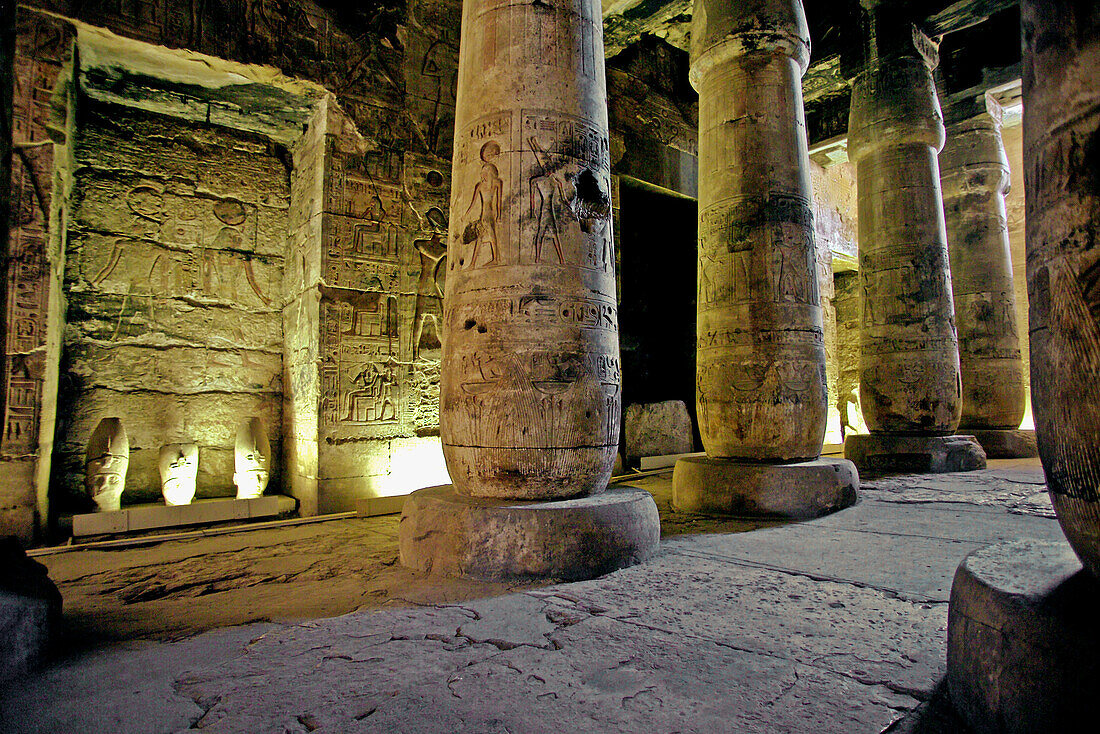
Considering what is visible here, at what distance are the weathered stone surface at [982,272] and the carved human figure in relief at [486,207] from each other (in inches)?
285

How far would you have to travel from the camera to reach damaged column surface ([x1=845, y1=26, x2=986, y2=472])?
591 cm

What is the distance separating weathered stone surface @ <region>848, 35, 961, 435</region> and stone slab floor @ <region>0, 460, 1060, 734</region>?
9.70ft

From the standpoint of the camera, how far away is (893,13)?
6445 mm

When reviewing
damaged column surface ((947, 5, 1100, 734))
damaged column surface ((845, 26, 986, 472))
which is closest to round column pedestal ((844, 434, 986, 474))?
damaged column surface ((845, 26, 986, 472))

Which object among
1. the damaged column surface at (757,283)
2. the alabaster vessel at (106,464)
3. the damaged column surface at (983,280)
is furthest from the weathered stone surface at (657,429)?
the alabaster vessel at (106,464)

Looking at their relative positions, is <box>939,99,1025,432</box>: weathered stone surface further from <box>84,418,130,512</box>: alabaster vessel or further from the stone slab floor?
<box>84,418,130,512</box>: alabaster vessel

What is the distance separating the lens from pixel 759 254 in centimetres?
427

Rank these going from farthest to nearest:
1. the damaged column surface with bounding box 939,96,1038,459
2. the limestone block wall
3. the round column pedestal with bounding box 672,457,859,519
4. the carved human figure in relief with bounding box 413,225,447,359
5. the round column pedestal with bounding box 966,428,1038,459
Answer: the damaged column surface with bounding box 939,96,1038,459
the round column pedestal with bounding box 966,428,1038,459
the carved human figure in relief with bounding box 413,225,447,359
the limestone block wall
the round column pedestal with bounding box 672,457,859,519

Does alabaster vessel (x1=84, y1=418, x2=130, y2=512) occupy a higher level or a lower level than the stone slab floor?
higher

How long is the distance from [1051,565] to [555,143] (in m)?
2.53

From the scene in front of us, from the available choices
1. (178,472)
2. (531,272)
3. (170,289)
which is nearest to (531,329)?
(531,272)

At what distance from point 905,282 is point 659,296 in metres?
3.57

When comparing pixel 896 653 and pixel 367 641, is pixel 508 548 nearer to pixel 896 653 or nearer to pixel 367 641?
pixel 367 641

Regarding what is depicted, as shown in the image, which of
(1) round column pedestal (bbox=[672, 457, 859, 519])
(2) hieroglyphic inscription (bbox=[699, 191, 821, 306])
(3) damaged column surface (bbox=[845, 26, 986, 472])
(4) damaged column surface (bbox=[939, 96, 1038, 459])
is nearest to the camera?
(1) round column pedestal (bbox=[672, 457, 859, 519])
